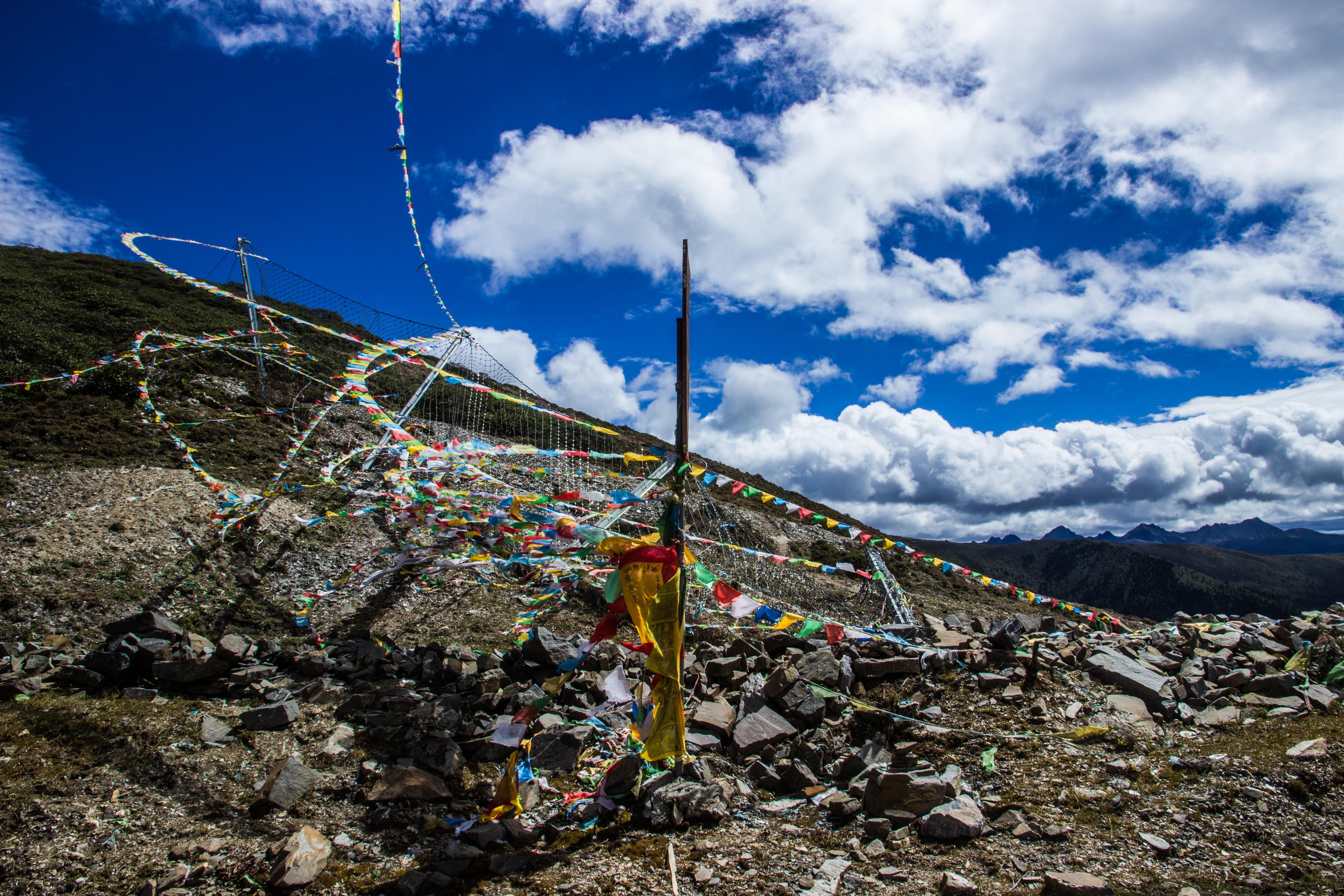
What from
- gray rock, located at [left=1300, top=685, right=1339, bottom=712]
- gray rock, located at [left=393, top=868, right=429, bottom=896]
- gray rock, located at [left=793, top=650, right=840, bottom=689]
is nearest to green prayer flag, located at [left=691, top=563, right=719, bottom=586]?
gray rock, located at [left=793, top=650, right=840, bottom=689]

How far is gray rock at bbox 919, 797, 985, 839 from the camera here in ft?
15.0

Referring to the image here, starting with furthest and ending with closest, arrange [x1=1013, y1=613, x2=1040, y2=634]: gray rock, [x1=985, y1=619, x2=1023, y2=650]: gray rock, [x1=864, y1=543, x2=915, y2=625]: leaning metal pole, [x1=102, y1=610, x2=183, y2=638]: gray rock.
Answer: [x1=864, y1=543, x2=915, y2=625]: leaning metal pole, [x1=1013, y1=613, x2=1040, y2=634]: gray rock, [x1=102, y1=610, x2=183, y2=638]: gray rock, [x1=985, y1=619, x2=1023, y2=650]: gray rock

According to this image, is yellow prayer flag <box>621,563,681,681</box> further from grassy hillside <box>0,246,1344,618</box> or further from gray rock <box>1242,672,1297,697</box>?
gray rock <box>1242,672,1297,697</box>

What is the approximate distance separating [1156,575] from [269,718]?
117013mm

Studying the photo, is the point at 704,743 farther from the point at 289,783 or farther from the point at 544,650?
the point at 289,783

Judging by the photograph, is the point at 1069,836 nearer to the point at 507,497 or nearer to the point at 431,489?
the point at 507,497

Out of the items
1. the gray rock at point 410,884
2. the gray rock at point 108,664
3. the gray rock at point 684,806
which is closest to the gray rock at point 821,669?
the gray rock at point 684,806

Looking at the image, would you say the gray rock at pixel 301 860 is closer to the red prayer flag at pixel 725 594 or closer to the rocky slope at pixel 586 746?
the rocky slope at pixel 586 746

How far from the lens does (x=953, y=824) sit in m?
4.58

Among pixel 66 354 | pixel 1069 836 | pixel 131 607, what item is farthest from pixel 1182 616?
pixel 66 354

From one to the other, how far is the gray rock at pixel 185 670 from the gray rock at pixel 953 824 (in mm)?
7725

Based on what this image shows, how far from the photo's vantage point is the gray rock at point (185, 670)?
6.82 m

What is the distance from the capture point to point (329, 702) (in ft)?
22.5

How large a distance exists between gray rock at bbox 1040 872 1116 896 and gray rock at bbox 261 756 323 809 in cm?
587
